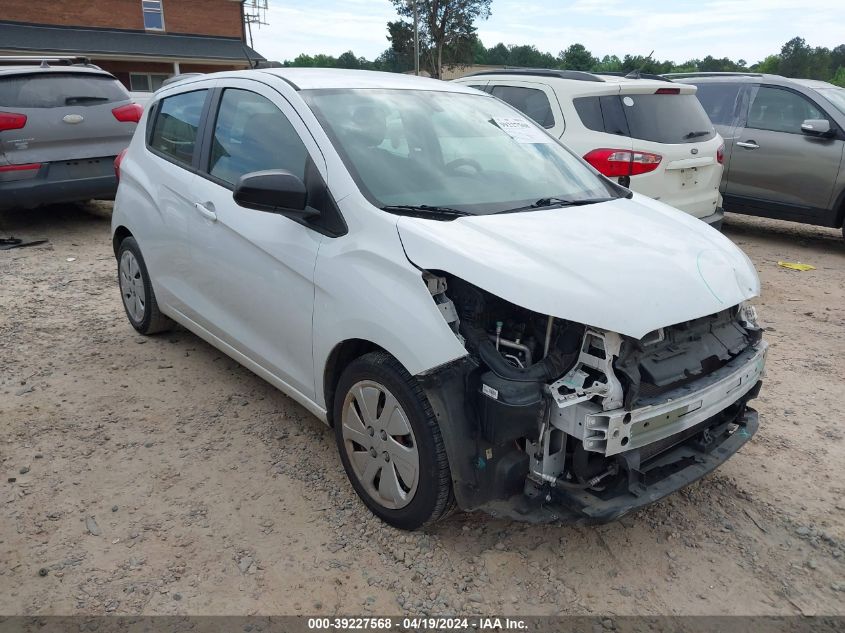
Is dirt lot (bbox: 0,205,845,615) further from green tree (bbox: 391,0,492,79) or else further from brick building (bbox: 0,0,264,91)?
green tree (bbox: 391,0,492,79)

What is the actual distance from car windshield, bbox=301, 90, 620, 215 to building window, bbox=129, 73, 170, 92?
3322 cm

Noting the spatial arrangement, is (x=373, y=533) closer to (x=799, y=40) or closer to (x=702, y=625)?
(x=702, y=625)

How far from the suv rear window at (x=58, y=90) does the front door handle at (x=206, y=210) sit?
5.04m

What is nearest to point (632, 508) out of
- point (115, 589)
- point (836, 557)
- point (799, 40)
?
point (836, 557)

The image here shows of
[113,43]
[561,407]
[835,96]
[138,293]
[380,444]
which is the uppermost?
[113,43]

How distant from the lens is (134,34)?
3281 cm

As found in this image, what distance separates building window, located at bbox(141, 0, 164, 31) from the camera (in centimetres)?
3331

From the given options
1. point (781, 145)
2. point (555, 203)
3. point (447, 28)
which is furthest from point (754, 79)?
point (447, 28)

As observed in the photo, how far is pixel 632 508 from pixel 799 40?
65765 mm

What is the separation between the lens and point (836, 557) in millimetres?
2832

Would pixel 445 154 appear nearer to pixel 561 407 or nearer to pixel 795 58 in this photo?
pixel 561 407

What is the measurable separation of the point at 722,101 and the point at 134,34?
3175cm

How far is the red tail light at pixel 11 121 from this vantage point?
7230 mm

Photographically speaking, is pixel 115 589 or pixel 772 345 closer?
pixel 115 589
